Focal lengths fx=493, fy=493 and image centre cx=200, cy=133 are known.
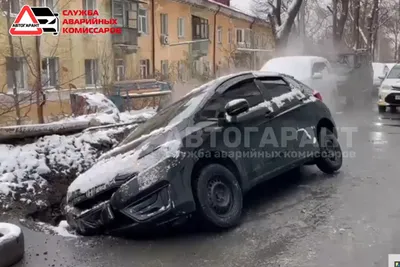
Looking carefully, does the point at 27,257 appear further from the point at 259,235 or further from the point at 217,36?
the point at 217,36

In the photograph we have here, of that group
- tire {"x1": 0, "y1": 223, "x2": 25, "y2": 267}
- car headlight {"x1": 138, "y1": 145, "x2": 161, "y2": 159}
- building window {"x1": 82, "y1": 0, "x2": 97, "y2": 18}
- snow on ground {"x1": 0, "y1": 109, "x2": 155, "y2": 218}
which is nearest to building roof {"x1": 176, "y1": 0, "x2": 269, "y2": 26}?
building window {"x1": 82, "y1": 0, "x2": 97, "y2": 18}

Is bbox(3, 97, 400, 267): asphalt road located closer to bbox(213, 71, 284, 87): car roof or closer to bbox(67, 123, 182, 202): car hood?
bbox(67, 123, 182, 202): car hood

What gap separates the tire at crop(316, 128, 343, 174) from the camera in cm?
723

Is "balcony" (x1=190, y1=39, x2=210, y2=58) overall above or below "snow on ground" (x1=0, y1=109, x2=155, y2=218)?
above

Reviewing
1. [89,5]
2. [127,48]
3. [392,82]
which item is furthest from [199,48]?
[392,82]

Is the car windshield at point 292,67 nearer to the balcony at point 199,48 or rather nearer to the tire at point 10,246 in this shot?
the tire at point 10,246

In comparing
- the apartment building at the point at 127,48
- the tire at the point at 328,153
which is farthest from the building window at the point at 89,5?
the tire at the point at 328,153

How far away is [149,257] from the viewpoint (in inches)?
182

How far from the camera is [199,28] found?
3375 centimetres

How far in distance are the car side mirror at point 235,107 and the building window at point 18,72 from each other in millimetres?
12102

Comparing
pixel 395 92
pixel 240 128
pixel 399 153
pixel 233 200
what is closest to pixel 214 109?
pixel 240 128

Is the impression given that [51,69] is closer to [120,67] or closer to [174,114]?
[120,67]

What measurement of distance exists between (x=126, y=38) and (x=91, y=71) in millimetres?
2861

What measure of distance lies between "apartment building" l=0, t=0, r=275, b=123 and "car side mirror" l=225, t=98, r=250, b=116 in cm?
890
